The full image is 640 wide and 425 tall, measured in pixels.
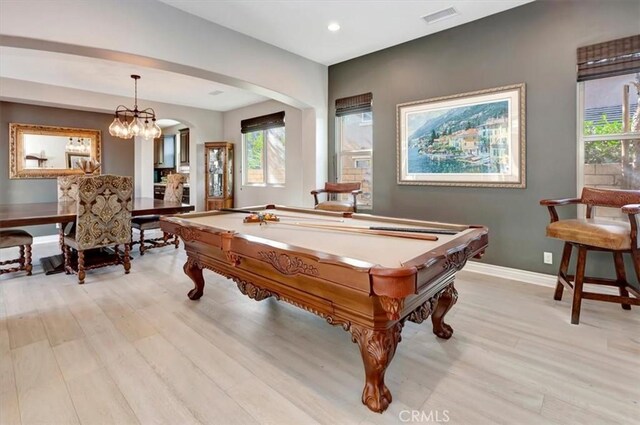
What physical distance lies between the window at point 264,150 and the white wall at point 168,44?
53.1 inches

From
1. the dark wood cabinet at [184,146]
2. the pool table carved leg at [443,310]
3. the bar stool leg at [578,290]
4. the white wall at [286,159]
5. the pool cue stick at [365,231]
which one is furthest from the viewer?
the dark wood cabinet at [184,146]

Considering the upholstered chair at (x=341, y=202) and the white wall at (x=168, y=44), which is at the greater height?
the white wall at (x=168, y=44)

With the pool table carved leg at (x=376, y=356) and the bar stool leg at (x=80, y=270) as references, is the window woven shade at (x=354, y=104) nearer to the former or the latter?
the pool table carved leg at (x=376, y=356)

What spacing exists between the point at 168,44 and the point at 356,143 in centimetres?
272

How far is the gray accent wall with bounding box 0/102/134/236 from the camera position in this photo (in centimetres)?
534

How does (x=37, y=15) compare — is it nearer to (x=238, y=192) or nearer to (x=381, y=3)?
(x=381, y=3)

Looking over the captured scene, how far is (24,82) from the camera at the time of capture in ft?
15.9

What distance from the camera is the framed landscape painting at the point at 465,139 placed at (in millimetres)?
3354

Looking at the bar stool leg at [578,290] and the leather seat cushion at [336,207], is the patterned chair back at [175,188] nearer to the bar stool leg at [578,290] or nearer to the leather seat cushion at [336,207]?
the leather seat cushion at [336,207]

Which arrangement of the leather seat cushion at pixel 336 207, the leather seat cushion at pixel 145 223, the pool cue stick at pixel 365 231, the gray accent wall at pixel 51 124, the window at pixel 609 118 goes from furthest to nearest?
1. the gray accent wall at pixel 51 124
2. the leather seat cushion at pixel 145 223
3. the leather seat cushion at pixel 336 207
4. the window at pixel 609 118
5. the pool cue stick at pixel 365 231

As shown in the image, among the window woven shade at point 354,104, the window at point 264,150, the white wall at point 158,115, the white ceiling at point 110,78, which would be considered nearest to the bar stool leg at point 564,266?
the window woven shade at point 354,104

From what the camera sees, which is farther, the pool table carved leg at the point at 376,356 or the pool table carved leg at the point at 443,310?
the pool table carved leg at the point at 443,310

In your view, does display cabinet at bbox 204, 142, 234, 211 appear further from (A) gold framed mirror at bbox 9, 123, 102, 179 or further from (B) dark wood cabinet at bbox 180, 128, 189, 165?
(A) gold framed mirror at bbox 9, 123, 102, 179

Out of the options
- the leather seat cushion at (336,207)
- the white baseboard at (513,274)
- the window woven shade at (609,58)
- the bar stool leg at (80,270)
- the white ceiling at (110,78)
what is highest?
the white ceiling at (110,78)
